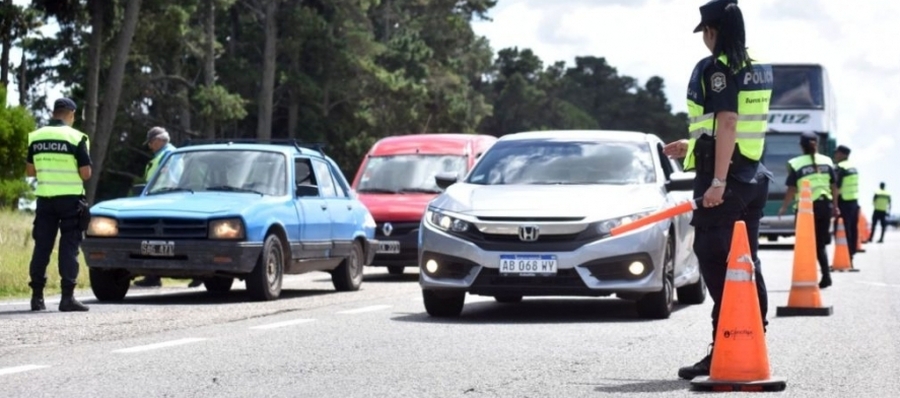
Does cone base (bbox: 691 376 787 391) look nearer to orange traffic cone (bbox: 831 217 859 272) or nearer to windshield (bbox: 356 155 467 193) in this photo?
windshield (bbox: 356 155 467 193)

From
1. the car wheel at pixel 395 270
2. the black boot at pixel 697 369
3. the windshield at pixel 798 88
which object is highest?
the windshield at pixel 798 88

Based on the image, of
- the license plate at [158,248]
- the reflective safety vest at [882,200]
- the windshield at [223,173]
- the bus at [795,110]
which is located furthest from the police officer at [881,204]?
the license plate at [158,248]

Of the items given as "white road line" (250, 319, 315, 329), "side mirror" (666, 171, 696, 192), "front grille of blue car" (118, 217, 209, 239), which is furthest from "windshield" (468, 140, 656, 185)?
"front grille of blue car" (118, 217, 209, 239)

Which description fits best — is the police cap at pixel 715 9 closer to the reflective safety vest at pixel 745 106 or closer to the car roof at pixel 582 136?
the reflective safety vest at pixel 745 106

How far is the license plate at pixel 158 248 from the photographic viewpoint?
15.8 metres

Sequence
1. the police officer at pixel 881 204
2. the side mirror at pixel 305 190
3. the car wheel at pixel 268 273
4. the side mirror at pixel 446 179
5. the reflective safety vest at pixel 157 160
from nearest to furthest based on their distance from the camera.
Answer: the side mirror at pixel 446 179 < the car wheel at pixel 268 273 < the side mirror at pixel 305 190 < the reflective safety vest at pixel 157 160 < the police officer at pixel 881 204

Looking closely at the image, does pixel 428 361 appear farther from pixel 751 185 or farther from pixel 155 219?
pixel 155 219

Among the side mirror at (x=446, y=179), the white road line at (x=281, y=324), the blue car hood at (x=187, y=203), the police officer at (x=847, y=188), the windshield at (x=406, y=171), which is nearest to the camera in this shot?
the white road line at (x=281, y=324)

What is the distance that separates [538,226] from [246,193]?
4.60 meters

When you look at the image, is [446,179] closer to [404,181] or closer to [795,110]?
[404,181]

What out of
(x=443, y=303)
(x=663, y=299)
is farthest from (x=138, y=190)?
(x=663, y=299)

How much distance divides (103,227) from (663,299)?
550cm

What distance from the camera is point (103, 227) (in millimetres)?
16094

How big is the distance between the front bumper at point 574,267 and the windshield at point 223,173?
14.1 ft
